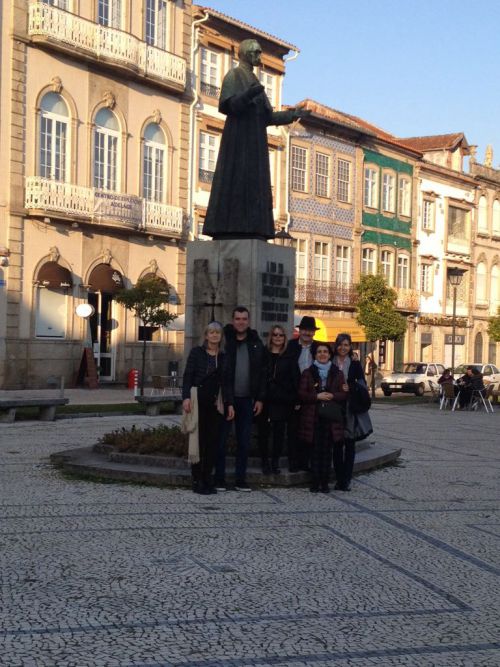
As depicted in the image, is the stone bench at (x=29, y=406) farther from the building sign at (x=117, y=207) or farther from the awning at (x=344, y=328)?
the awning at (x=344, y=328)

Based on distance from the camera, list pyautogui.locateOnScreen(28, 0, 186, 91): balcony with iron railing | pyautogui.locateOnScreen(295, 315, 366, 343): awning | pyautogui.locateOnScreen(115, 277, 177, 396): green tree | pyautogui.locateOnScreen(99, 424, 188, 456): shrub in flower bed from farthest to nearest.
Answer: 1. pyautogui.locateOnScreen(295, 315, 366, 343): awning
2. pyautogui.locateOnScreen(115, 277, 177, 396): green tree
3. pyautogui.locateOnScreen(28, 0, 186, 91): balcony with iron railing
4. pyautogui.locateOnScreen(99, 424, 188, 456): shrub in flower bed

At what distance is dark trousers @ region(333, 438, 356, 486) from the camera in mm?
9984

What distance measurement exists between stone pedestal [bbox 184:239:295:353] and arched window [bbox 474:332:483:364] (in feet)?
146

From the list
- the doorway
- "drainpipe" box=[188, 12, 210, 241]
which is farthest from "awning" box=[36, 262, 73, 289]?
"drainpipe" box=[188, 12, 210, 241]

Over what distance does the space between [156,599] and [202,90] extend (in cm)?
3062

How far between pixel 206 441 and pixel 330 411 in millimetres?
1299

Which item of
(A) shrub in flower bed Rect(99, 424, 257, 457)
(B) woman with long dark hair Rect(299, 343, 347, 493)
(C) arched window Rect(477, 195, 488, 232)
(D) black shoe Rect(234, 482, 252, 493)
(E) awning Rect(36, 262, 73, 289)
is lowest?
(D) black shoe Rect(234, 482, 252, 493)

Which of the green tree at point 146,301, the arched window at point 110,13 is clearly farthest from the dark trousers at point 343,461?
the arched window at point 110,13

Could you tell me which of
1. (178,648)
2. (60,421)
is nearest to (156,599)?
(178,648)

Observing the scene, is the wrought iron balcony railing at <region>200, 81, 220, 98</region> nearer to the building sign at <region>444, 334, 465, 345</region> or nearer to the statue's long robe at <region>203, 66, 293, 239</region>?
the building sign at <region>444, 334, 465, 345</region>

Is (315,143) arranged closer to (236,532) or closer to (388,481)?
(388,481)

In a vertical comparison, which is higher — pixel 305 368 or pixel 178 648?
pixel 305 368

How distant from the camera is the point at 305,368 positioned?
33.6ft

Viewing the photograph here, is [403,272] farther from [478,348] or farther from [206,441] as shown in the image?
[206,441]
